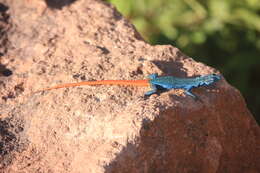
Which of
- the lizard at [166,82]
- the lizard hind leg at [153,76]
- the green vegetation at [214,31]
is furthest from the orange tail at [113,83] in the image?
the green vegetation at [214,31]

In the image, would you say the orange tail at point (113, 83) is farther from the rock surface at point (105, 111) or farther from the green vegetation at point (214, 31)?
the green vegetation at point (214, 31)

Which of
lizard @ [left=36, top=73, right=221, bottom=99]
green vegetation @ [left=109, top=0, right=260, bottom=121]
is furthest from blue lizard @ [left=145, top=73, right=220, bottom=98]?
green vegetation @ [left=109, top=0, right=260, bottom=121]

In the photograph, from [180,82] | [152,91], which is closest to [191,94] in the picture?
[180,82]

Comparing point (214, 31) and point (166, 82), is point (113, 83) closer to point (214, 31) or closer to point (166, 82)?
point (166, 82)

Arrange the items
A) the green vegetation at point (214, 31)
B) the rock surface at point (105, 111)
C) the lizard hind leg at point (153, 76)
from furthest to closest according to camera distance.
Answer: the green vegetation at point (214, 31) → the lizard hind leg at point (153, 76) → the rock surface at point (105, 111)

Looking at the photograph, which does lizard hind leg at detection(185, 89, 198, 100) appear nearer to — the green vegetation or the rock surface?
the rock surface

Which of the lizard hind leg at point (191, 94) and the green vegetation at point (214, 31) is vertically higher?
the lizard hind leg at point (191, 94)

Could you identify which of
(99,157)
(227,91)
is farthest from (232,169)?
(99,157)
